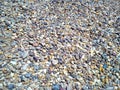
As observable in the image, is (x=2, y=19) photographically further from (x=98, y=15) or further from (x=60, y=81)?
(x=98, y=15)

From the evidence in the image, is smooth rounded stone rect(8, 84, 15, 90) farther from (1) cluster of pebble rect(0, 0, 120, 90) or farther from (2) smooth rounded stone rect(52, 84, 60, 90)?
(2) smooth rounded stone rect(52, 84, 60, 90)

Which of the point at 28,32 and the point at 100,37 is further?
the point at 100,37

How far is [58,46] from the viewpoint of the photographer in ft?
18.2

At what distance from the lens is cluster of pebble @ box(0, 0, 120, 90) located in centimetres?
472

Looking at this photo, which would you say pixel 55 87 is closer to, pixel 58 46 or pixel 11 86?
pixel 11 86

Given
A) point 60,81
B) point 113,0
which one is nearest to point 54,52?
point 60,81

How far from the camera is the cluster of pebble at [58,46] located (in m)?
4.72

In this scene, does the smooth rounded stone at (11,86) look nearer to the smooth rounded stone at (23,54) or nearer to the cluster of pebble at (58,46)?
the cluster of pebble at (58,46)

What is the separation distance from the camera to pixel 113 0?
812cm

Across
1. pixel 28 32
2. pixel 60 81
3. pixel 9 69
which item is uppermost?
pixel 28 32

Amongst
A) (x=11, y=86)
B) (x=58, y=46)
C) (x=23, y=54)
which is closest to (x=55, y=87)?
(x=11, y=86)

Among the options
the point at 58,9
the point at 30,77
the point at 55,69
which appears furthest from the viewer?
the point at 58,9

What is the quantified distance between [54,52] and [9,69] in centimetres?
122

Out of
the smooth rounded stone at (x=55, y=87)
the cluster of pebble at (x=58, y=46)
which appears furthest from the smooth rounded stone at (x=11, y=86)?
the smooth rounded stone at (x=55, y=87)
